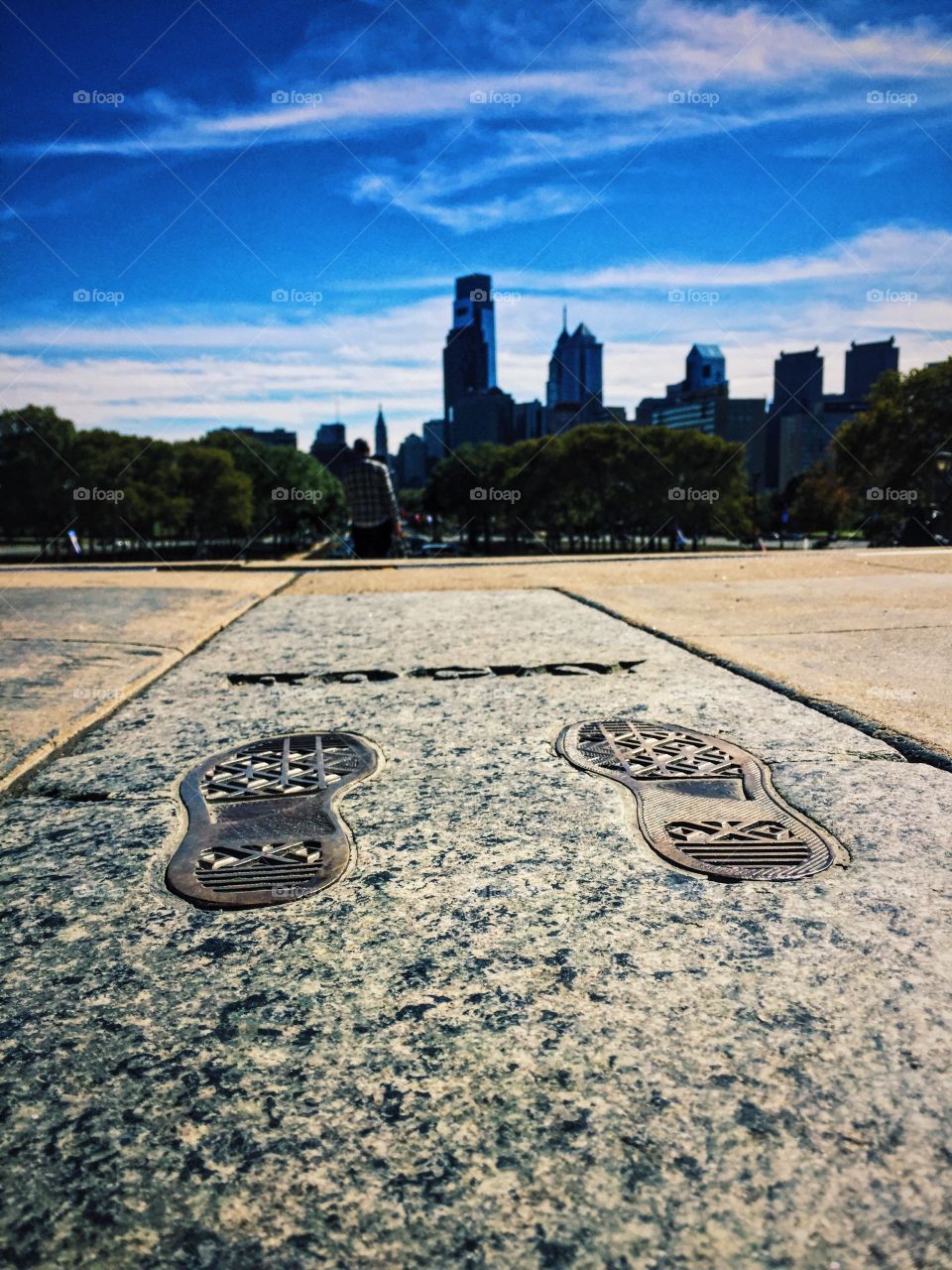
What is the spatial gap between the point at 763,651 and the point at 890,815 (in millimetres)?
2277

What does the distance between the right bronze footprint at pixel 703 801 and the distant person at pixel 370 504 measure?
27.4ft

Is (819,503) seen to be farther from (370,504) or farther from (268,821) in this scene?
(268,821)

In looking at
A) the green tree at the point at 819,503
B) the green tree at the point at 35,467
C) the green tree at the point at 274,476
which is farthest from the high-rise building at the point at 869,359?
the green tree at the point at 35,467

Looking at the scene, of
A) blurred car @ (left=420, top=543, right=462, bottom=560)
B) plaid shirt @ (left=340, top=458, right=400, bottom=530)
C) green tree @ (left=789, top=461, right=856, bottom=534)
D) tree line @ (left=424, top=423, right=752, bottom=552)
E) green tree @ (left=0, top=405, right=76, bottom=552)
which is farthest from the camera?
green tree @ (left=789, top=461, right=856, bottom=534)

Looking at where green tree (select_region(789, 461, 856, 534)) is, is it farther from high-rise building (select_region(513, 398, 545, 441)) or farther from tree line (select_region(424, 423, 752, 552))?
high-rise building (select_region(513, 398, 545, 441))

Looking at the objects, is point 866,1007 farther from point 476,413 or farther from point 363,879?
point 476,413

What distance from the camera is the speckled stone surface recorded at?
43.6 inches

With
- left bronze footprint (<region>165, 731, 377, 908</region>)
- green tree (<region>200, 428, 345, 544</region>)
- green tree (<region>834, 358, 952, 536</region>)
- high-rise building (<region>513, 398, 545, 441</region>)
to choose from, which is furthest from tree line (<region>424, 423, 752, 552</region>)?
high-rise building (<region>513, 398, 545, 441</region>)

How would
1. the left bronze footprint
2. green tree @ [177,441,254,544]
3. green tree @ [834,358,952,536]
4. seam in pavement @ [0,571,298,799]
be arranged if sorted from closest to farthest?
the left bronze footprint, seam in pavement @ [0,571,298,799], green tree @ [834,358,952,536], green tree @ [177,441,254,544]

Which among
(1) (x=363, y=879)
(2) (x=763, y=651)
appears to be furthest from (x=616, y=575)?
(1) (x=363, y=879)

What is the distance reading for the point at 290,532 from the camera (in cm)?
9575

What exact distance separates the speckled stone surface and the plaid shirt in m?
8.79

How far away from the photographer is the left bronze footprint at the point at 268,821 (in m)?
2.04

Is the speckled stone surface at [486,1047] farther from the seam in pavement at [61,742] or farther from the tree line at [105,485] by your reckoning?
the tree line at [105,485]
